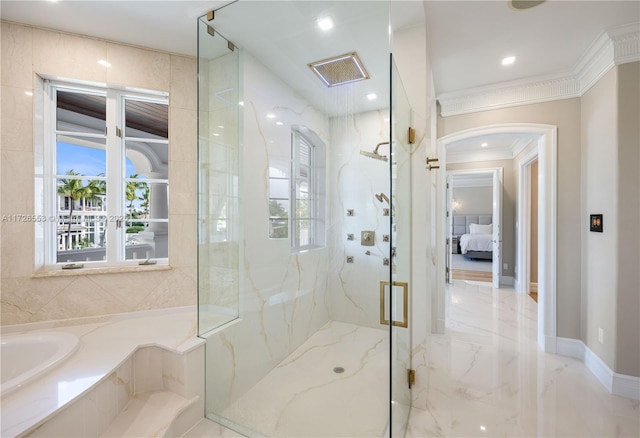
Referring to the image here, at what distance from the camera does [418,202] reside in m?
1.73

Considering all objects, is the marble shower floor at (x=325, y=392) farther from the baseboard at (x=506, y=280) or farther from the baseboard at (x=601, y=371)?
the baseboard at (x=506, y=280)

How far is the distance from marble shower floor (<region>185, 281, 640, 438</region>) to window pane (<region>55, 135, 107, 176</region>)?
6.87 feet

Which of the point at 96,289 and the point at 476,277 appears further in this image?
the point at 476,277

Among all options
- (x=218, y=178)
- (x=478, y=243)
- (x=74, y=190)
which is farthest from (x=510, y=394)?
(x=478, y=243)

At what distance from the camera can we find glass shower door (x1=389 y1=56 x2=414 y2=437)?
1405 mm

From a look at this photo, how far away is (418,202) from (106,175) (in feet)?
8.09

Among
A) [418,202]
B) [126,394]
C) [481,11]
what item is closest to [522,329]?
[418,202]

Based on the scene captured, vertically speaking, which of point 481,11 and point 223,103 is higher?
point 481,11

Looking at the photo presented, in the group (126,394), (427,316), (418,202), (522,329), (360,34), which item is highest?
(360,34)

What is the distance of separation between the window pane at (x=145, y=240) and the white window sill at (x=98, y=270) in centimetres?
13

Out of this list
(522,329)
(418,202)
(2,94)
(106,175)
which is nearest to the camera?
(418,202)

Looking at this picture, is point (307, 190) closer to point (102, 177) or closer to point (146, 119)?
point (146, 119)

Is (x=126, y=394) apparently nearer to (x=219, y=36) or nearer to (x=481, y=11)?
(x=219, y=36)

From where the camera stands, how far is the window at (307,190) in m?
2.30
